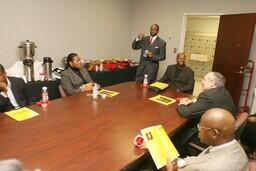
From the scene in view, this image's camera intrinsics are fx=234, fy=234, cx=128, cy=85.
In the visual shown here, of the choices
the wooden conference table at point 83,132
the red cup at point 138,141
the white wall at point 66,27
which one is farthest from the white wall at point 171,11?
the red cup at point 138,141

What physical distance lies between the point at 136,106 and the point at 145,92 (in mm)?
566

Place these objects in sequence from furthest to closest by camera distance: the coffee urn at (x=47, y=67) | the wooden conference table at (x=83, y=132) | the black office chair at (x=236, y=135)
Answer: the coffee urn at (x=47, y=67), the black office chair at (x=236, y=135), the wooden conference table at (x=83, y=132)

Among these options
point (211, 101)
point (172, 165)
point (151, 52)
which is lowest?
point (172, 165)

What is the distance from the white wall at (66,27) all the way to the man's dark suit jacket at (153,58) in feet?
3.46

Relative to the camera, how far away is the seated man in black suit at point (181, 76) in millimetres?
3619

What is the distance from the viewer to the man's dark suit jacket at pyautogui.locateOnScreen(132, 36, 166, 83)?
441 centimetres

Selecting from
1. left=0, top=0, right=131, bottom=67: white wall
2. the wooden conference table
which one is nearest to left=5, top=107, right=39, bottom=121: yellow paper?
the wooden conference table

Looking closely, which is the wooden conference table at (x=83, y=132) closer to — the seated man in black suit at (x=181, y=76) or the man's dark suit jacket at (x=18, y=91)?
the man's dark suit jacket at (x=18, y=91)

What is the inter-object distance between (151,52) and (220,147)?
3322mm

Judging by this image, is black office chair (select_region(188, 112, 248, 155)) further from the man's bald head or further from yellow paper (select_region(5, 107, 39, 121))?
yellow paper (select_region(5, 107, 39, 121))

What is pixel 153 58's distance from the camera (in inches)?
173

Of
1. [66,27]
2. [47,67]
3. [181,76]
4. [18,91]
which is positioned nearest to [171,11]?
[181,76]

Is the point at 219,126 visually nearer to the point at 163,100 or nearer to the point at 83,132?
the point at 83,132

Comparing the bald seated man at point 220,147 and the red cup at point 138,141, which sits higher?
the bald seated man at point 220,147
